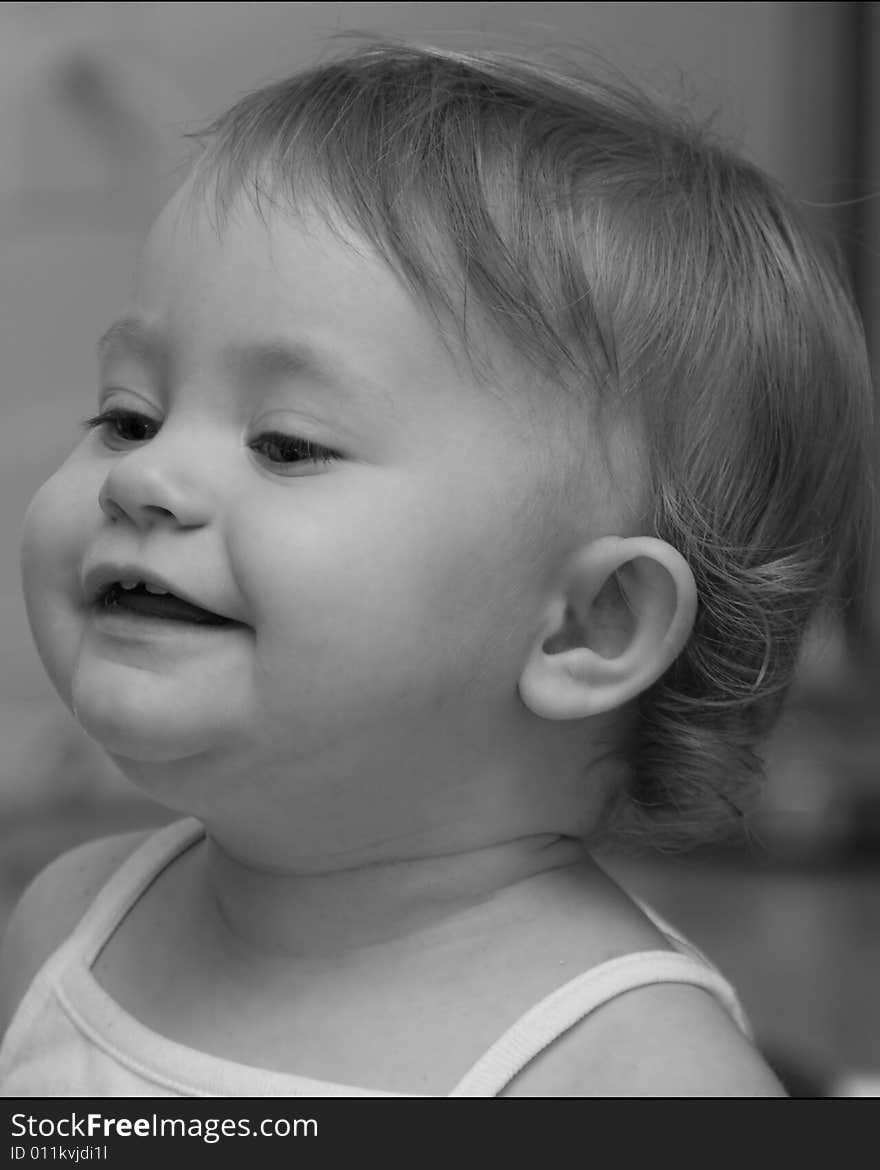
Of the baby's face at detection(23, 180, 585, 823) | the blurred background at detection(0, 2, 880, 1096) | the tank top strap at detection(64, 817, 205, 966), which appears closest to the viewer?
the baby's face at detection(23, 180, 585, 823)

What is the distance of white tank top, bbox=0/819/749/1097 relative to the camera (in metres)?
0.75

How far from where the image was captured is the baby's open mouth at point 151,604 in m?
0.73

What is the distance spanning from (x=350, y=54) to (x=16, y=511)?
105 cm

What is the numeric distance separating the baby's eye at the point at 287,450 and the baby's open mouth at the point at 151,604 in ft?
0.25

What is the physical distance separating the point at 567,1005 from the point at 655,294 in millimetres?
348

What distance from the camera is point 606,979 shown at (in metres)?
0.77

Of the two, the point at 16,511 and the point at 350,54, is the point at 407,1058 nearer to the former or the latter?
the point at 350,54

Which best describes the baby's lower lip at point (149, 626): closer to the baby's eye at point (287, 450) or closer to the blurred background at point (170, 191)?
the baby's eye at point (287, 450)

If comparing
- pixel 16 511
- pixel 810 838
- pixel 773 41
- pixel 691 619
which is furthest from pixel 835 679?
pixel 691 619

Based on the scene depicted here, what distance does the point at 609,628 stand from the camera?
793mm

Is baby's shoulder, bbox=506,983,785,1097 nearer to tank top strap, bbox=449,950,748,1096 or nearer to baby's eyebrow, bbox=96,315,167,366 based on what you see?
tank top strap, bbox=449,950,748,1096

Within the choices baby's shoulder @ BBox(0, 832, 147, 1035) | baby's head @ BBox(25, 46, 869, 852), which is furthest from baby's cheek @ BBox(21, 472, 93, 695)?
baby's shoulder @ BBox(0, 832, 147, 1035)

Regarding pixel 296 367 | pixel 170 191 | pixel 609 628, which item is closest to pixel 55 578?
pixel 296 367

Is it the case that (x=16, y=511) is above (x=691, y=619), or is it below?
below
